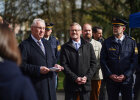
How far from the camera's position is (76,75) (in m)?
5.08

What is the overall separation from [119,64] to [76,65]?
32.0 inches

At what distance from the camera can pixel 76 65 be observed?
511cm

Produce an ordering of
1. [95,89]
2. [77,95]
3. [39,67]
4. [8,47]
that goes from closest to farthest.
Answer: [8,47] < [39,67] < [77,95] < [95,89]

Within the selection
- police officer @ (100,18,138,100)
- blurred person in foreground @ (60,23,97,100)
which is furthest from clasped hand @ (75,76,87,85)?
police officer @ (100,18,138,100)

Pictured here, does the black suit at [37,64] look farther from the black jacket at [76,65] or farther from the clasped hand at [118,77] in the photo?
the clasped hand at [118,77]

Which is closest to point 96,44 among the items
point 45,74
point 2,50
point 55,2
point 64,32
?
point 45,74

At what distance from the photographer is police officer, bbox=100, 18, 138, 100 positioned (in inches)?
202

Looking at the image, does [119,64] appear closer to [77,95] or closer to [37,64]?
[77,95]

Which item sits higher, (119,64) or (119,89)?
(119,64)

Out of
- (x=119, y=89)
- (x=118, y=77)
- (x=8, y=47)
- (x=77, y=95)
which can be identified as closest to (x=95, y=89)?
(x=119, y=89)

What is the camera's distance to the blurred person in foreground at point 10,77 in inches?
72.4

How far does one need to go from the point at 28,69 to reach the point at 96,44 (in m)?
2.40

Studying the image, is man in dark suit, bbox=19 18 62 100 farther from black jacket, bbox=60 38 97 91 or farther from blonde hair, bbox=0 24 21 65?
blonde hair, bbox=0 24 21 65

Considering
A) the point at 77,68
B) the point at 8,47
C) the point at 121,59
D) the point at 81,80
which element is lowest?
the point at 81,80
